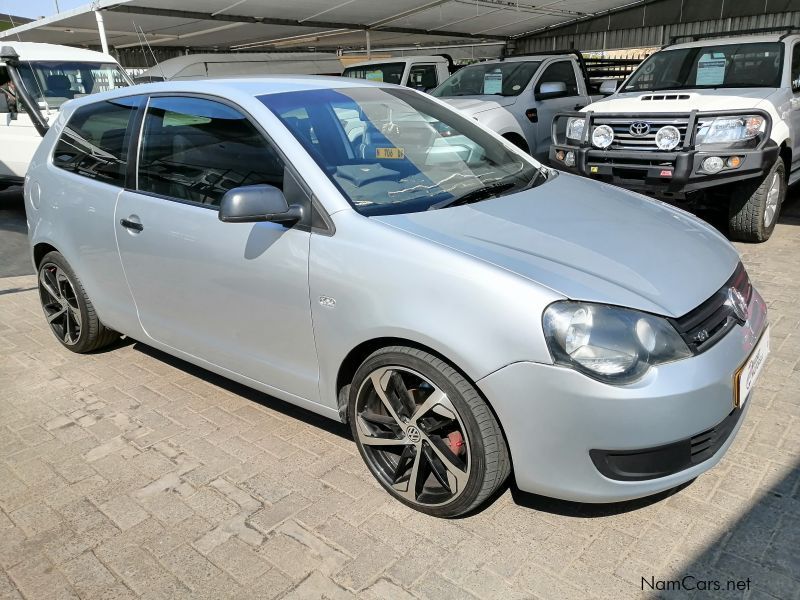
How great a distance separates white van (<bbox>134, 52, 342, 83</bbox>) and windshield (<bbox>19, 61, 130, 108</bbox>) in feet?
6.60

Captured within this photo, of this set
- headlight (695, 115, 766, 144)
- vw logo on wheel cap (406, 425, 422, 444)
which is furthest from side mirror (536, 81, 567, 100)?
vw logo on wheel cap (406, 425, 422, 444)

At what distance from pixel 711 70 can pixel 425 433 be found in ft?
19.3

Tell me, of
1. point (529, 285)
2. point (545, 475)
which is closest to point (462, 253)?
point (529, 285)

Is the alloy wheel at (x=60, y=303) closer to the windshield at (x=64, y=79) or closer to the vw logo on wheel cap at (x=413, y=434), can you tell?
the vw logo on wheel cap at (x=413, y=434)

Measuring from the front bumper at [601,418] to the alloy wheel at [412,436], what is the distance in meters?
0.24

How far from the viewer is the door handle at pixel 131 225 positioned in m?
3.24

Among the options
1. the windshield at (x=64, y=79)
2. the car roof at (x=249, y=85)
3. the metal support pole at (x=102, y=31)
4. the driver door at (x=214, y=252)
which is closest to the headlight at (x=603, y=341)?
the driver door at (x=214, y=252)

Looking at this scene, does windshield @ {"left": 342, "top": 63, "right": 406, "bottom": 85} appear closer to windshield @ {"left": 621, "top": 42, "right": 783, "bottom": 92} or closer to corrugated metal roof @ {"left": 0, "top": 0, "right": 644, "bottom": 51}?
corrugated metal roof @ {"left": 0, "top": 0, "right": 644, "bottom": 51}

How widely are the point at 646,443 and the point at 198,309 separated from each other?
213cm

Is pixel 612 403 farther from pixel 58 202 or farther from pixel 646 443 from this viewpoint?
pixel 58 202

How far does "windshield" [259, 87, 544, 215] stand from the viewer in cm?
271

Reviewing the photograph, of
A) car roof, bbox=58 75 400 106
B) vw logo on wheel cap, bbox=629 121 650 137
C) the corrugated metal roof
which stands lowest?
vw logo on wheel cap, bbox=629 121 650 137

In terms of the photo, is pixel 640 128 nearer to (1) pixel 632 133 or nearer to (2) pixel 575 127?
(1) pixel 632 133

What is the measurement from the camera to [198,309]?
10.2ft
